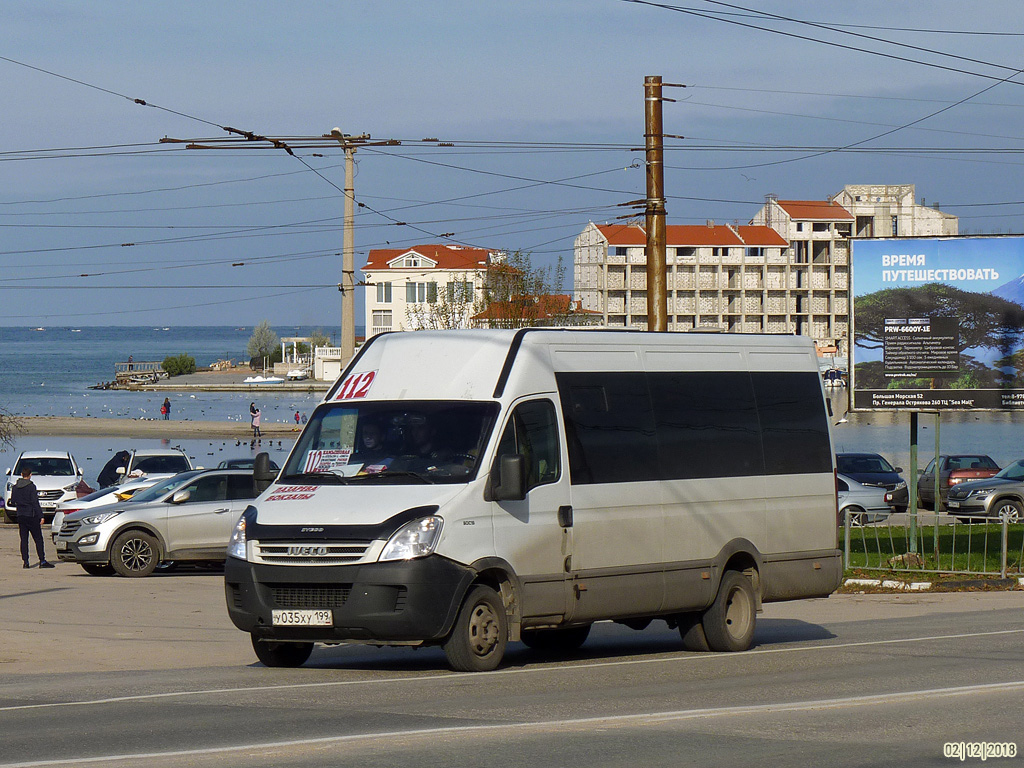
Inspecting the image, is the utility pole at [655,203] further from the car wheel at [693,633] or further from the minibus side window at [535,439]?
the minibus side window at [535,439]

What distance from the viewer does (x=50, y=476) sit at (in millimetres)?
34344

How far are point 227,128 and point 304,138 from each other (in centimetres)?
155

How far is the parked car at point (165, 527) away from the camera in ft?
70.5

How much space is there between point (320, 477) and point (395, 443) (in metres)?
0.68

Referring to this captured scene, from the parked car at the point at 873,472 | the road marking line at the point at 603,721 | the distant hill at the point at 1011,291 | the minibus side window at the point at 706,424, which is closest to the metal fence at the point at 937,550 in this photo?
the distant hill at the point at 1011,291

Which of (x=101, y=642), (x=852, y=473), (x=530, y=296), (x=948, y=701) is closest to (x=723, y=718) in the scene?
(x=948, y=701)

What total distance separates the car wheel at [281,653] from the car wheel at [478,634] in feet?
4.78

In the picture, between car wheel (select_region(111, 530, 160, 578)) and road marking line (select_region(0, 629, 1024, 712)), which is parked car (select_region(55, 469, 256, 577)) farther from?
road marking line (select_region(0, 629, 1024, 712))

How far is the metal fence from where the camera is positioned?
21.8m

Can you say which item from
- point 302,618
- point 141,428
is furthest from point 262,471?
point 141,428

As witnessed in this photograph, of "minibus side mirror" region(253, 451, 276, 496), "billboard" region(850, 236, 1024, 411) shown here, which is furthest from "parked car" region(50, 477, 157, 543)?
"minibus side mirror" region(253, 451, 276, 496)

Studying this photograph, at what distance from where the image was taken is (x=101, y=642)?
14.3m

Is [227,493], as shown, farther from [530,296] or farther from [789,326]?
[789,326]
